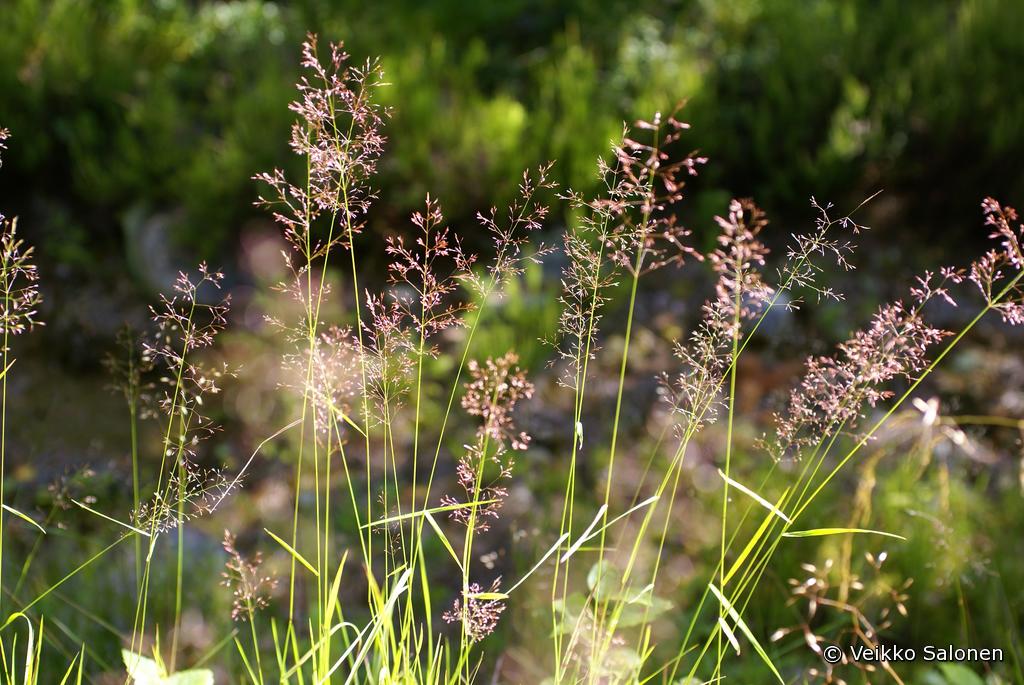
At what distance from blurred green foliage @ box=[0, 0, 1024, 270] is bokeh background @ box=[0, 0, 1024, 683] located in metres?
0.01

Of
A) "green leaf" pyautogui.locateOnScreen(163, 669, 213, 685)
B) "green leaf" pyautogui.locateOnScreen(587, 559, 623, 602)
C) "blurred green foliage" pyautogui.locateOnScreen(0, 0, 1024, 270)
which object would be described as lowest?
"green leaf" pyautogui.locateOnScreen(163, 669, 213, 685)

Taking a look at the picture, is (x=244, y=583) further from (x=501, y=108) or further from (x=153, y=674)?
(x=501, y=108)

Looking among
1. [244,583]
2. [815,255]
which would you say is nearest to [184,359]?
[244,583]

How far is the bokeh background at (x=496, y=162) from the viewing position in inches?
154

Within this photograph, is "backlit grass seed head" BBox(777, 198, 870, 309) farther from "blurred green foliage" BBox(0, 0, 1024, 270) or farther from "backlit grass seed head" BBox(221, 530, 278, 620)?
"backlit grass seed head" BBox(221, 530, 278, 620)

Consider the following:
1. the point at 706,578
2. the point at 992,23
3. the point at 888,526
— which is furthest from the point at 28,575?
the point at 992,23

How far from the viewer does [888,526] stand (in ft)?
9.66

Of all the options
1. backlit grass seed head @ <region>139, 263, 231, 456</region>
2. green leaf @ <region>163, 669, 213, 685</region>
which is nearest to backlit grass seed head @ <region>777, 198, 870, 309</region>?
backlit grass seed head @ <region>139, 263, 231, 456</region>

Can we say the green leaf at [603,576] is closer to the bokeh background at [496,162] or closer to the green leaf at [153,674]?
the green leaf at [153,674]

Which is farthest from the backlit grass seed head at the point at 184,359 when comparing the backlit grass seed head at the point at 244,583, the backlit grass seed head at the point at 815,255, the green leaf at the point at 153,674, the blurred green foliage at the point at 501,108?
the backlit grass seed head at the point at 815,255

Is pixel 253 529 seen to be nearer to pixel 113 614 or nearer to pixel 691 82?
pixel 113 614

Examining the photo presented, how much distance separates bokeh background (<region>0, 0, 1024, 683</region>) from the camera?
12.8ft

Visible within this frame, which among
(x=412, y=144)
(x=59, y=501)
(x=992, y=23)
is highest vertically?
(x=992, y=23)

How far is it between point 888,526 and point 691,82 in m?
2.42
